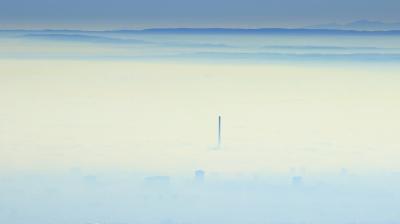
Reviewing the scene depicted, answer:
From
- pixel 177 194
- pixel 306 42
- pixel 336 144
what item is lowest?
pixel 177 194

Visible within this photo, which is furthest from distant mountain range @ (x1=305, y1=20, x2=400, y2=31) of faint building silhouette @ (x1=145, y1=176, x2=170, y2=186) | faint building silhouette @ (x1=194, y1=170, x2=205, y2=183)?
faint building silhouette @ (x1=145, y1=176, x2=170, y2=186)

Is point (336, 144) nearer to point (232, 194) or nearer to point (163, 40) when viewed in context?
point (232, 194)

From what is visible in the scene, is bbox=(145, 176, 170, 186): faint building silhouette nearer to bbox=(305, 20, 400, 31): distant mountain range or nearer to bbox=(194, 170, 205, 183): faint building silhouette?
bbox=(194, 170, 205, 183): faint building silhouette

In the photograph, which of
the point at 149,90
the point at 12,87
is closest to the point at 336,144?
the point at 149,90

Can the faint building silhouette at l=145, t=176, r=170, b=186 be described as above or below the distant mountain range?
below

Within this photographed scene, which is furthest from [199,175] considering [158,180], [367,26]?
[367,26]

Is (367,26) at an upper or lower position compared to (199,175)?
upper

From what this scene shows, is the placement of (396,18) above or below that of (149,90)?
above

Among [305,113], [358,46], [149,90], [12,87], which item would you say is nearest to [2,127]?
[12,87]

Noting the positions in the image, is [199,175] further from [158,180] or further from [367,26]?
[367,26]

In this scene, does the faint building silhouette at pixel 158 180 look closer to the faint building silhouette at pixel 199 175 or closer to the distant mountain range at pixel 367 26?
the faint building silhouette at pixel 199 175
